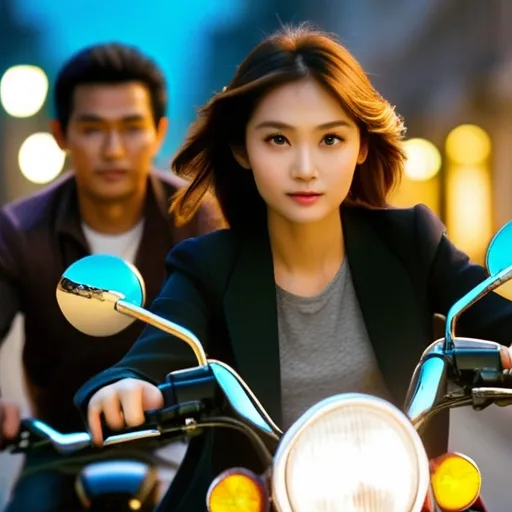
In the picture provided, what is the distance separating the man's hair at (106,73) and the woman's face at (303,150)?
63.4 inches

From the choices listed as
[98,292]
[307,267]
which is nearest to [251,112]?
[307,267]

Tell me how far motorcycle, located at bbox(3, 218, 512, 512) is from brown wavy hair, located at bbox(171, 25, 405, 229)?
0.47m

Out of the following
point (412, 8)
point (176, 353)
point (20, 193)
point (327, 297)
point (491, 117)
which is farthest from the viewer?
point (412, 8)

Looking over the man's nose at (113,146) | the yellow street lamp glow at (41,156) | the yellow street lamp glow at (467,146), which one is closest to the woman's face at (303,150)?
the man's nose at (113,146)

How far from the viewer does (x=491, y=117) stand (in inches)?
547

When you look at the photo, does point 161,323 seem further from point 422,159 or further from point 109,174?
point 422,159

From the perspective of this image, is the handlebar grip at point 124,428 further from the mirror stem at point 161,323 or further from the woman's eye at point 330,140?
the woman's eye at point 330,140

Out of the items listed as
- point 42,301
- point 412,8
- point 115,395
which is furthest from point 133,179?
point 412,8

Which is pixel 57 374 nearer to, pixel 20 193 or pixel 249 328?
pixel 249 328

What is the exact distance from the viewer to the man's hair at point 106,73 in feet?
12.4

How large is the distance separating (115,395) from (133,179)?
1868 mm

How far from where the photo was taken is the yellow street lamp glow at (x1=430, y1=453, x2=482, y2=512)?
1729mm

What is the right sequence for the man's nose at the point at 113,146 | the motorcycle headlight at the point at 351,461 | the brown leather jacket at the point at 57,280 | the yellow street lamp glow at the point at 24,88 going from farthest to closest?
the yellow street lamp glow at the point at 24,88
the man's nose at the point at 113,146
the brown leather jacket at the point at 57,280
the motorcycle headlight at the point at 351,461

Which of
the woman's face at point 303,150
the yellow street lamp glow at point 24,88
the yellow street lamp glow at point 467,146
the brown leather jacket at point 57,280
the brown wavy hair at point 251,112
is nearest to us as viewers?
the woman's face at point 303,150
